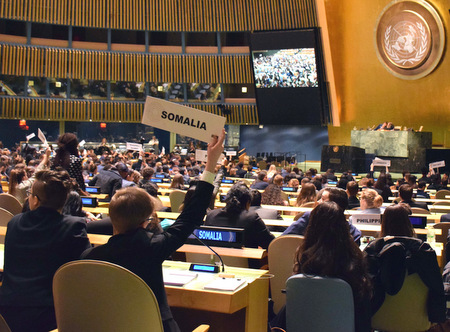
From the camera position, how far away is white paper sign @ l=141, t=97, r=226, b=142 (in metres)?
3.07

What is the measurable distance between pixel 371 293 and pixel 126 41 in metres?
25.2

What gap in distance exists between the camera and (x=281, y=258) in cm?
444

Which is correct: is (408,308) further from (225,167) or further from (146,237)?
(225,167)

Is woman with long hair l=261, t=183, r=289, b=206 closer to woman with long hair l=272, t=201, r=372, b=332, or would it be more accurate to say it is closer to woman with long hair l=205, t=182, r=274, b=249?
woman with long hair l=205, t=182, r=274, b=249

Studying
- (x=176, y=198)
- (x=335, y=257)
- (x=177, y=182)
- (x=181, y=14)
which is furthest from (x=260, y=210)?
(x=181, y=14)

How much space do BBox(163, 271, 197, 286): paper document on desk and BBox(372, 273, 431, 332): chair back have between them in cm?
138

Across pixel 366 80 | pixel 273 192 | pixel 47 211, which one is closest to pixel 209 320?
pixel 47 211

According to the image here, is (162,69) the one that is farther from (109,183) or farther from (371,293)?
(371,293)

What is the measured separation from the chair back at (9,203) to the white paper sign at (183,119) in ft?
13.0

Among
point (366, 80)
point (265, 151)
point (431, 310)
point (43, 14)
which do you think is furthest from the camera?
point (265, 151)

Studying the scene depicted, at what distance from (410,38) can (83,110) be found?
14102mm

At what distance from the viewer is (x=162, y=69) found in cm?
2641

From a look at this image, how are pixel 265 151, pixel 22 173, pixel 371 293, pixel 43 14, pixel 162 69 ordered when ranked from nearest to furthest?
pixel 371 293, pixel 22 173, pixel 43 14, pixel 162 69, pixel 265 151

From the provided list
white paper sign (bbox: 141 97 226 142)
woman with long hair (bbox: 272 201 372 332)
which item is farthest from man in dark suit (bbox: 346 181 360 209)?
white paper sign (bbox: 141 97 226 142)
